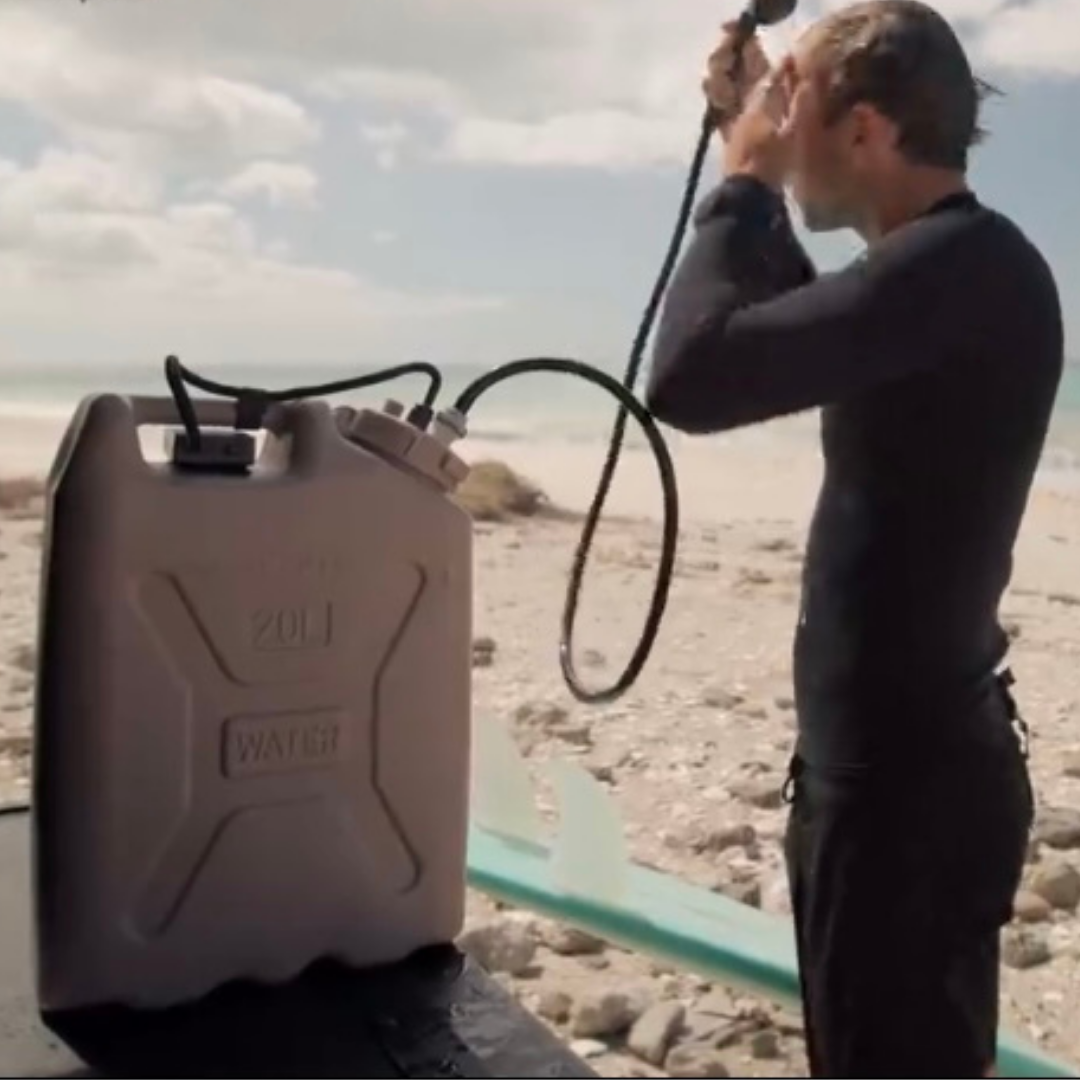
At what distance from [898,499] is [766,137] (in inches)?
9.0

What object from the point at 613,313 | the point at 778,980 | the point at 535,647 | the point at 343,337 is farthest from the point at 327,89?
the point at 778,980

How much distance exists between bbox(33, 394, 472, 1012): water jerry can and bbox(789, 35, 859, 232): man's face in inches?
12.9

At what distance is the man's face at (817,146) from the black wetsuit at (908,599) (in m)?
0.04

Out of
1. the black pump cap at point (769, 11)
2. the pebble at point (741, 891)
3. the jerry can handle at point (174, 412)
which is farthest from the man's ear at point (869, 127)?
the pebble at point (741, 891)

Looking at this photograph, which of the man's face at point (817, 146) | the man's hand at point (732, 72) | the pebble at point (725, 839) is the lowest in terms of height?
the pebble at point (725, 839)

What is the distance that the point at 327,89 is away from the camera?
166 cm

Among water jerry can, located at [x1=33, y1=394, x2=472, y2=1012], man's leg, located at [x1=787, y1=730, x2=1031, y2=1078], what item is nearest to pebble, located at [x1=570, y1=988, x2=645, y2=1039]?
man's leg, located at [x1=787, y1=730, x2=1031, y2=1078]

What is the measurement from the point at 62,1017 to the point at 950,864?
0.49m

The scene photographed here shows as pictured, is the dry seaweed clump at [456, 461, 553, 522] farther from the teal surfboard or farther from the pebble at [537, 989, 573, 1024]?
the pebble at [537, 989, 573, 1024]

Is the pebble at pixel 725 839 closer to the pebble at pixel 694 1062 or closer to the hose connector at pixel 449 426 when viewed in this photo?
the pebble at pixel 694 1062

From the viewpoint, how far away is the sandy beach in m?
1.43

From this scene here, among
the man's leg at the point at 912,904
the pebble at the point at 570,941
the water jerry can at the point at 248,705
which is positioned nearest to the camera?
the water jerry can at the point at 248,705

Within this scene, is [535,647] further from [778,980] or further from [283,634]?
[283,634]

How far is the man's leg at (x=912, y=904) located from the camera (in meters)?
0.94
